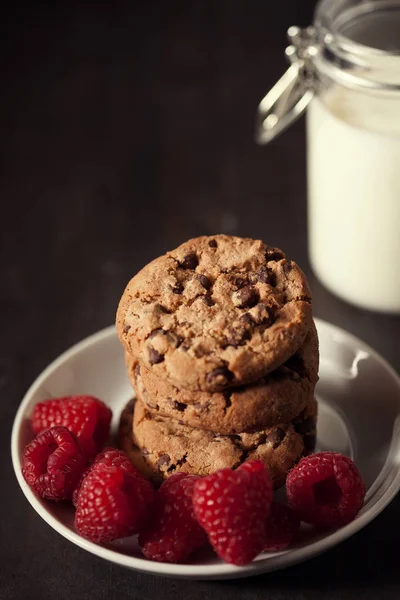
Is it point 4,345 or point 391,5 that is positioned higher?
point 391,5

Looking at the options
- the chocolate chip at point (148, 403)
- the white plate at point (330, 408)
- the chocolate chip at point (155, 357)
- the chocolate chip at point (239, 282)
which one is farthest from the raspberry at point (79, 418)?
the chocolate chip at point (239, 282)

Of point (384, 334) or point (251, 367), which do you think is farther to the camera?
point (384, 334)

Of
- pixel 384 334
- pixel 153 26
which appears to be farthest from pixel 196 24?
pixel 384 334

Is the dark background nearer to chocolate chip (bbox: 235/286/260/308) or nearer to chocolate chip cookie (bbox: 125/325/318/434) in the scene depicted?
chocolate chip cookie (bbox: 125/325/318/434)

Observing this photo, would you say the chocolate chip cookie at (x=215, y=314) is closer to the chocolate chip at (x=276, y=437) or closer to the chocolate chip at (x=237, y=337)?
the chocolate chip at (x=237, y=337)

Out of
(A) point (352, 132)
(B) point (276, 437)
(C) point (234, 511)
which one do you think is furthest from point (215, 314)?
(A) point (352, 132)

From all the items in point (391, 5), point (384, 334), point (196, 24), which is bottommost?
point (384, 334)

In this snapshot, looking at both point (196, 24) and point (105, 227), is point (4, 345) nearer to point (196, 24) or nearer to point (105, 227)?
point (105, 227)

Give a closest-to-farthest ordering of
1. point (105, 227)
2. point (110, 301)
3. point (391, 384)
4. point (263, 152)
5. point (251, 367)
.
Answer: point (251, 367)
point (391, 384)
point (110, 301)
point (105, 227)
point (263, 152)
